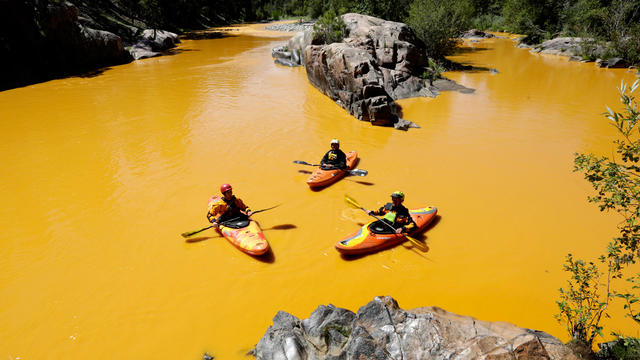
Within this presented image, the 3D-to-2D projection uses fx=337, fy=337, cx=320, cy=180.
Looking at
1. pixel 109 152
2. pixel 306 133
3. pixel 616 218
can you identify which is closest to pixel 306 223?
pixel 306 133

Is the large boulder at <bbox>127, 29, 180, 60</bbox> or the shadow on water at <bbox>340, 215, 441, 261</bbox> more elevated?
the large boulder at <bbox>127, 29, 180, 60</bbox>

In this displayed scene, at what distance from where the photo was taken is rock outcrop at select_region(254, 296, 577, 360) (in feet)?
11.4

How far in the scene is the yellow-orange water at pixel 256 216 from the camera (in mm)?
5289

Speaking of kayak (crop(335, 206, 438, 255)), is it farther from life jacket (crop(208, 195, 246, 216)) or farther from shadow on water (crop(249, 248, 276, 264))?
life jacket (crop(208, 195, 246, 216))

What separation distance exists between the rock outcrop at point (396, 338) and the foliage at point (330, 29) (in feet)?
58.3

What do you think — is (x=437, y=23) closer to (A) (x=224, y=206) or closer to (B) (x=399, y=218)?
(B) (x=399, y=218)

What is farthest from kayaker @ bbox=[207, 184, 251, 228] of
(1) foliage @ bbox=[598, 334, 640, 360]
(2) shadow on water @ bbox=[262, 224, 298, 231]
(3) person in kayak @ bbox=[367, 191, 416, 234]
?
(1) foliage @ bbox=[598, 334, 640, 360]

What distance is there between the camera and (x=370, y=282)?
5.88m

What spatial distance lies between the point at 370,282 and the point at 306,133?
7.33 meters

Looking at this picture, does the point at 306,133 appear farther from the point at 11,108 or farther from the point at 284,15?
the point at 284,15

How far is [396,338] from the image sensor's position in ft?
12.6

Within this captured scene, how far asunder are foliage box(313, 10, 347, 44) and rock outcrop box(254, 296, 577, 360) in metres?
17.8

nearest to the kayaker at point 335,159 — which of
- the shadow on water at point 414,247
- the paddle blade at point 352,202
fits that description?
the paddle blade at point 352,202

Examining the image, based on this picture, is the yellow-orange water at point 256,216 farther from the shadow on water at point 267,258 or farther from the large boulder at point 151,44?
the large boulder at point 151,44
